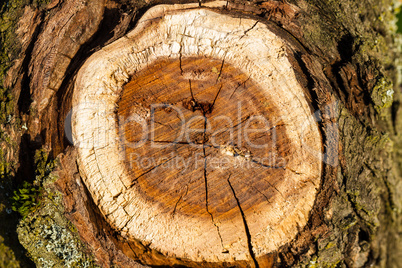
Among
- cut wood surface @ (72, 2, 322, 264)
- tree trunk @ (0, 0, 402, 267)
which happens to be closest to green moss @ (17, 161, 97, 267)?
tree trunk @ (0, 0, 402, 267)

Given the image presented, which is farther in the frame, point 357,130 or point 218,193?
point 357,130

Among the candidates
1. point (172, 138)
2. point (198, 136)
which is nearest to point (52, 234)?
point (172, 138)

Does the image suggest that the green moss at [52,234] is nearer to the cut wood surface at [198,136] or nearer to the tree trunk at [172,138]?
the tree trunk at [172,138]

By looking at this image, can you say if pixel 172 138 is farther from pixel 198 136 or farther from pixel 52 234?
pixel 52 234

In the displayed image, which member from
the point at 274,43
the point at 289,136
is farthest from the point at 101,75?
the point at 289,136

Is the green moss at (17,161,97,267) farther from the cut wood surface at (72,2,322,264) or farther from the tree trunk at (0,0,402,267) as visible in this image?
the cut wood surface at (72,2,322,264)

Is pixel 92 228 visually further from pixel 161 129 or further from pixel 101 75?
pixel 101 75

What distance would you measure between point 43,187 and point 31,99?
629 millimetres

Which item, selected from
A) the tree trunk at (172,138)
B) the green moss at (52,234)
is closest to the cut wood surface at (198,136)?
the tree trunk at (172,138)

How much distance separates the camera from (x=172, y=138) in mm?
2014

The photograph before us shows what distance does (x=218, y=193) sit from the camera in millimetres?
1979

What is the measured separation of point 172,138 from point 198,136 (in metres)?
0.18

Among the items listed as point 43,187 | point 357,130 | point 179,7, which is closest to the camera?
point 43,187

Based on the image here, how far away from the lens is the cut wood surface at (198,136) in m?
1.91
